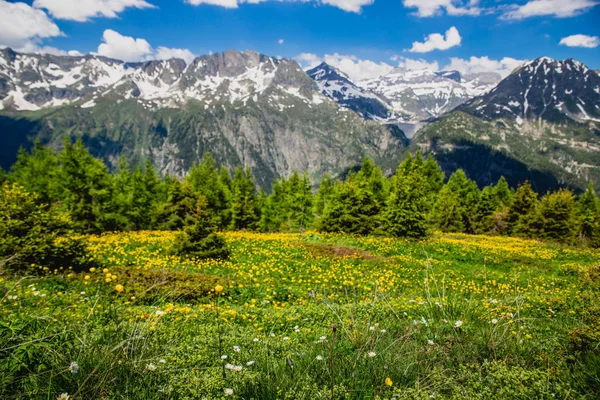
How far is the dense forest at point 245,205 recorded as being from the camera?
14.0 meters

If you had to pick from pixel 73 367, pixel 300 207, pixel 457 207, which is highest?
pixel 73 367

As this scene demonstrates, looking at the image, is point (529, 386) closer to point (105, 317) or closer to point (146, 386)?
point (146, 386)

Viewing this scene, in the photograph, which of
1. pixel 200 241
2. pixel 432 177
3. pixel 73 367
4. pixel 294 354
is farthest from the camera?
pixel 432 177

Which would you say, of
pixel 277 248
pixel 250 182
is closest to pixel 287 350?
pixel 277 248

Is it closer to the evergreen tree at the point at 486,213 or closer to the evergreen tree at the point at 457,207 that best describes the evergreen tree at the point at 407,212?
the evergreen tree at the point at 457,207

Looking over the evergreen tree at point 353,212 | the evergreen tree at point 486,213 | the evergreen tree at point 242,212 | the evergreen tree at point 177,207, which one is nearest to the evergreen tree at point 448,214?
the evergreen tree at point 486,213

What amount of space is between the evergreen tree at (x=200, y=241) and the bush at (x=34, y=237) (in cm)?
374

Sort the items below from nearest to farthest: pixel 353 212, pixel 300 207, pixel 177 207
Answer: pixel 353 212 → pixel 177 207 → pixel 300 207

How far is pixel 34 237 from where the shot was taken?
10023 millimetres

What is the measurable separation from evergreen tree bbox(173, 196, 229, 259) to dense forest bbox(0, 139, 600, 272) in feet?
0.15

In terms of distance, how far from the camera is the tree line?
1020 inches

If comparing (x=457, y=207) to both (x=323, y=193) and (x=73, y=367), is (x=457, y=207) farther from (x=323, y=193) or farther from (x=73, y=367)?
(x=73, y=367)

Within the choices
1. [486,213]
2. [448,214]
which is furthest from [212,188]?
[486,213]

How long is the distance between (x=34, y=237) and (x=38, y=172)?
3866 cm
